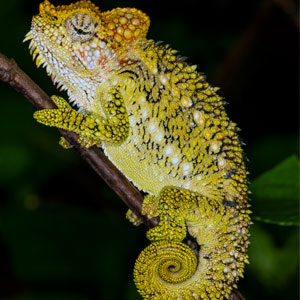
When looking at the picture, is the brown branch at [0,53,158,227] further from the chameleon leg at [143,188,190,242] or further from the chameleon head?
the chameleon head

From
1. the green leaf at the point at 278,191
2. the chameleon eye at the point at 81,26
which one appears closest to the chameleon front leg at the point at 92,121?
the chameleon eye at the point at 81,26

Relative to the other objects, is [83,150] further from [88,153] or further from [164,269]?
[164,269]

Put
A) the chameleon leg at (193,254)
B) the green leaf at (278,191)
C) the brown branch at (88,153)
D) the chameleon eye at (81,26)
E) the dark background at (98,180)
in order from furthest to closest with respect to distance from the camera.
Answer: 1. the dark background at (98,180)
2. the green leaf at (278,191)
3. the chameleon eye at (81,26)
4. the chameleon leg at (193,254)
5. the brown branch at (88,153)

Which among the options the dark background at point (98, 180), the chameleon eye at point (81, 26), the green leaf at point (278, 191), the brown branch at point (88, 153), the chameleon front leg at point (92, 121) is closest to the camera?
the brown branch at point (88, 153)

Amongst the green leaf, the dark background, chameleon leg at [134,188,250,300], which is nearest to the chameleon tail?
chameleon leg at [134,188,250,300]

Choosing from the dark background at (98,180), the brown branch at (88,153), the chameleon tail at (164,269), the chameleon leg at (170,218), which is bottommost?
the dark background at (98,180)

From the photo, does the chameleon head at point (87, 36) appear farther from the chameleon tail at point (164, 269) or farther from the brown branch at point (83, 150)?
the chameleon tail at point (164, 269)
